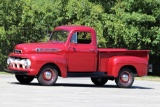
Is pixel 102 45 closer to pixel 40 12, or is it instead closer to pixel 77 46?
pixel 40 12

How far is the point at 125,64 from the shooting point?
20.8m

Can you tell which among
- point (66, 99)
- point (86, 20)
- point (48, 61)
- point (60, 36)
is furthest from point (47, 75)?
point (86, 20)

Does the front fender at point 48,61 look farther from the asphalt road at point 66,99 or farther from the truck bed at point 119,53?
the asphalt road at point 66,99

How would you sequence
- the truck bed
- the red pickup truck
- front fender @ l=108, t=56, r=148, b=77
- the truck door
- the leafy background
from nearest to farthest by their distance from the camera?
the red pickup truck
the truck door
front fender @ l=108, t=56, r=148, b=77
the truck bed
the leafy background

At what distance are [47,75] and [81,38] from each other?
7.19ft

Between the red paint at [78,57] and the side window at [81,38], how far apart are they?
0.12 meters

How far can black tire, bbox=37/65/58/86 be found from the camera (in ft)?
63.7

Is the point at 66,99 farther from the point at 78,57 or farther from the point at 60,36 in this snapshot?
the point at 60,36

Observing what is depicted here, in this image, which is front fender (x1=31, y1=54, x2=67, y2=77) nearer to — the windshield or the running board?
the running board

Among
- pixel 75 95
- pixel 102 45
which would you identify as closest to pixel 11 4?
pixel 102 45

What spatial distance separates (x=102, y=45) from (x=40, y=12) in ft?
16.3

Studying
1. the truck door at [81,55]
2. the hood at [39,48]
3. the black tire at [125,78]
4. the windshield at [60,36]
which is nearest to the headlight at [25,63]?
the hood at [39,48]

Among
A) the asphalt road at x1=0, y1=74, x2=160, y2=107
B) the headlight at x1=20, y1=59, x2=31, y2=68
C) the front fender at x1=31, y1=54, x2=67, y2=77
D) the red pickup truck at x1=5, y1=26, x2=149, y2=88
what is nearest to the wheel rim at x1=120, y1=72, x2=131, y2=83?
the red pickup truck at x1=5, y1=26, x2=149, y2=88

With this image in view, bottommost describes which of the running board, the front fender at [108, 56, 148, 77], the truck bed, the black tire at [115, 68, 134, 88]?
the black tire at [115, 68, 134, 88]
